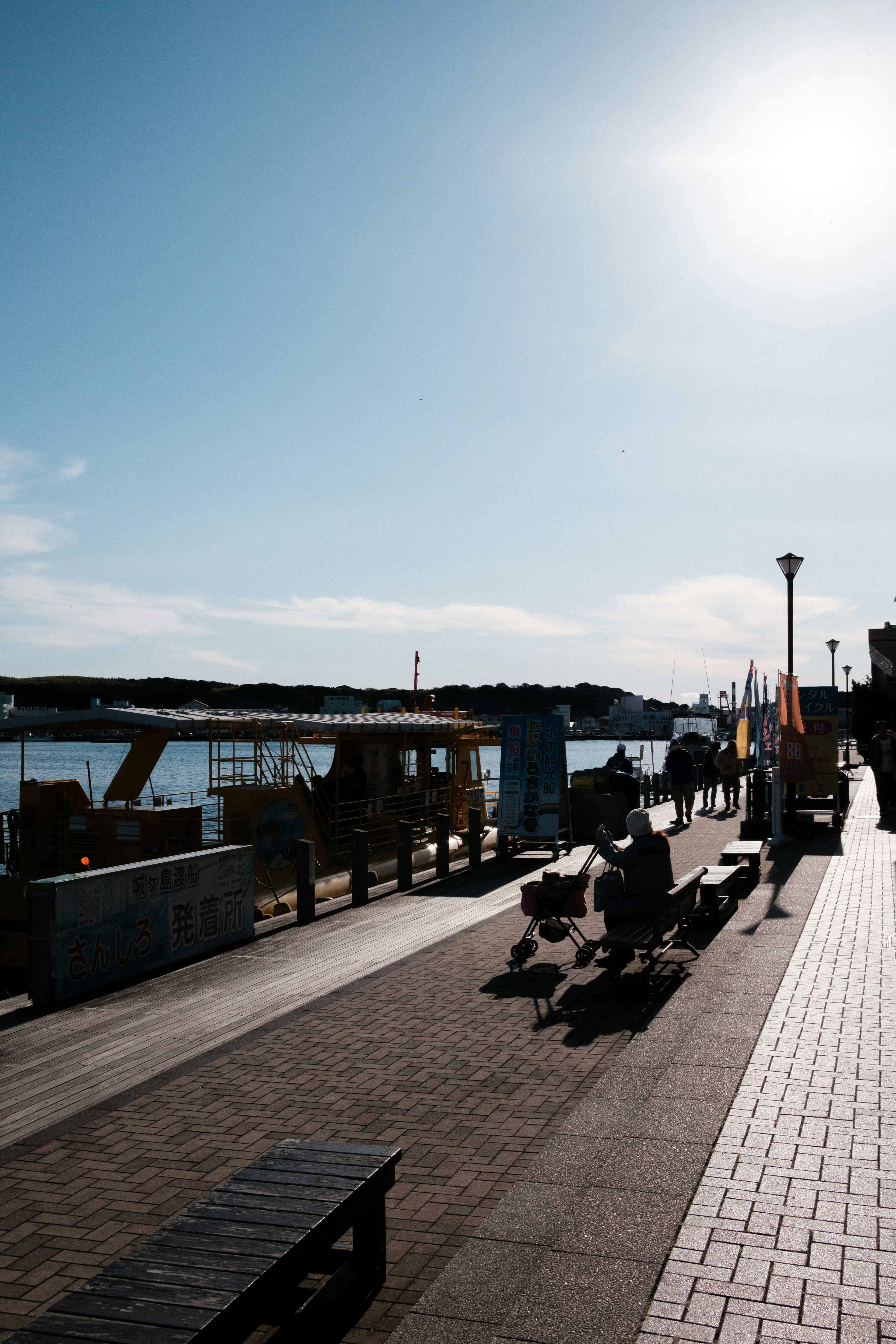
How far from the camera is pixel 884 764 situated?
20.5 m

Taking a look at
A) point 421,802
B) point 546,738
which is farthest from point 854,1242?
point 421,802

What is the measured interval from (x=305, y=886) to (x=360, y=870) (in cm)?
129

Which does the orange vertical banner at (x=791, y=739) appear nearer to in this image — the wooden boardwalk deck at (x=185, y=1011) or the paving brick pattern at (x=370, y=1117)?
the wooden boardwalk deck at (x=185, y=1011)

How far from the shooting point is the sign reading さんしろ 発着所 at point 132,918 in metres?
8.42

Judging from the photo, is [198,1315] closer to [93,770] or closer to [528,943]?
[528,943]

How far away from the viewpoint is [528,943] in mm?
9664

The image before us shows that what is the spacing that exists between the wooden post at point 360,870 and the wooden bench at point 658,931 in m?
4.37

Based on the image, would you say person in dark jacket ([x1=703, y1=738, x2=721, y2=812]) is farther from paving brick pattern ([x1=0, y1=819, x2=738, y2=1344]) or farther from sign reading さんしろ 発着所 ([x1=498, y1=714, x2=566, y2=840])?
paving brick pattern ([x1=0, y1=819, x2=738, y2=1344])

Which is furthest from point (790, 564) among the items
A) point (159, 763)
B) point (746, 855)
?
point (159, 763)

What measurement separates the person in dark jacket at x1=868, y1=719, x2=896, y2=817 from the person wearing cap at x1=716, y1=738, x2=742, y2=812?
4.07 m

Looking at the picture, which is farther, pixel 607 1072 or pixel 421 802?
pixel 421 802

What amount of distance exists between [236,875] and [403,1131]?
5.61 metres

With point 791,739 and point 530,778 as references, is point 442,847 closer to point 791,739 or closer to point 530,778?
point 530,778

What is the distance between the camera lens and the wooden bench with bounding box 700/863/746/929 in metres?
10.9
